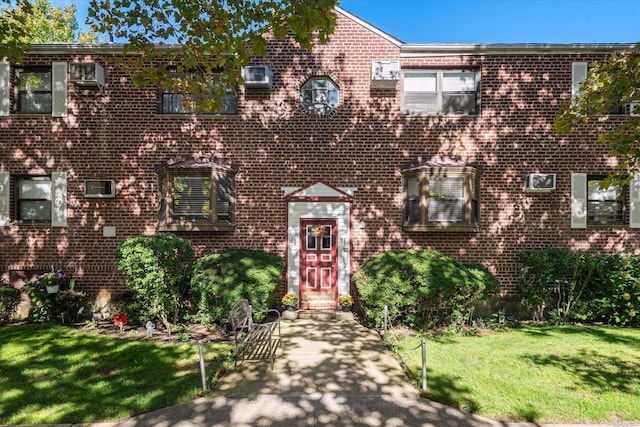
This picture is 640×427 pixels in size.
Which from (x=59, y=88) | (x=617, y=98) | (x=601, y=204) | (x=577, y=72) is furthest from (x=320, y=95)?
(x=601, y=204)

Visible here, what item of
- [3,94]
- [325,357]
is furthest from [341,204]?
[3,94]

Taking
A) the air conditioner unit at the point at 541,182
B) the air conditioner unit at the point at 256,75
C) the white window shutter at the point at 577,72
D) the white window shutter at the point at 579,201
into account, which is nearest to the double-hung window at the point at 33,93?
the air conditioner unit at the point at 256,75

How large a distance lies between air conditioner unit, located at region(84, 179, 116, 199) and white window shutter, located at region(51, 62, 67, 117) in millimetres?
2099

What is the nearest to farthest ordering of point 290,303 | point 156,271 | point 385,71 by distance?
point 156,271
point 290,303
point 385,71

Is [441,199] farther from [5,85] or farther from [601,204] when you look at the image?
[5,85]

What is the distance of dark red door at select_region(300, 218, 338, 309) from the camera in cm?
924

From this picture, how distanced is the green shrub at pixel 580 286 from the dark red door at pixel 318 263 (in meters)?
5.12

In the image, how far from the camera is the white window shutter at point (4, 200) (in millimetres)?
9039

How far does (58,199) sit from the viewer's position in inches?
360

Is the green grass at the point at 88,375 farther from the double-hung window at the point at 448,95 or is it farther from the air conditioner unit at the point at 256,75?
the double-hung window at the point at 448,95

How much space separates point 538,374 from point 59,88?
1294 centimetres

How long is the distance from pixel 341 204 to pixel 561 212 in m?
6.11

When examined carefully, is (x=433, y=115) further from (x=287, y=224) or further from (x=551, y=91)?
(x=287, y=224)

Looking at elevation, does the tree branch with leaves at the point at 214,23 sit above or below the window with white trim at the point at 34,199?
above
